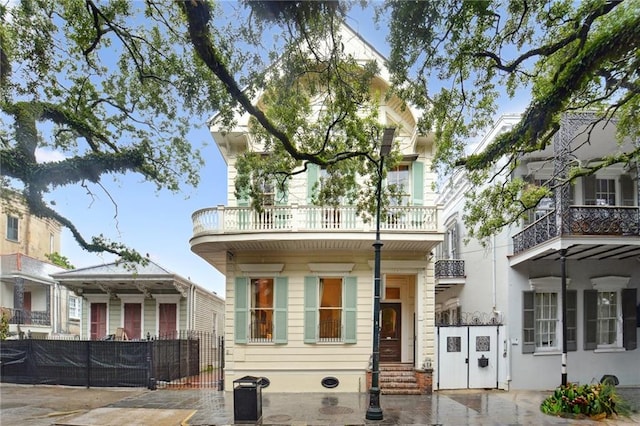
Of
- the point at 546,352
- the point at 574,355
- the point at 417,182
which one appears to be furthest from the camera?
the point at 417,182

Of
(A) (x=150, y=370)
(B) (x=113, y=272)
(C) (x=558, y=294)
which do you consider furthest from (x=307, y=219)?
(B) (x=113, y=272)

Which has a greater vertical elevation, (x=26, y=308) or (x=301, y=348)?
(x=26, y=308)

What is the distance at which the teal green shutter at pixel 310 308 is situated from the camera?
12.7m

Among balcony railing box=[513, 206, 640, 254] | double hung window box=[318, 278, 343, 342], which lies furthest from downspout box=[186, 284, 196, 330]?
balcony railing box=[513, 206, 640, 254]

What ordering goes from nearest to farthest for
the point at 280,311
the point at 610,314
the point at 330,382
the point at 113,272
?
1. the point at 330,382
2. the point at 280,311
3. the point at 610,314
4. the point at 113,272

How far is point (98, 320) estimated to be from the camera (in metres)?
17.1

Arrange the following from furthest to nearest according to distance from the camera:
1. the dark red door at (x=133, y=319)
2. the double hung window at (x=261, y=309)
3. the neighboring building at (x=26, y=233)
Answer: the dark red door at (x=133, y=319) → the double hung window at (x=261, y=309) → the neighboring building at (x=26, y=233)

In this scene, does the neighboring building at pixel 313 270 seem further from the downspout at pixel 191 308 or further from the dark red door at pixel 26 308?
the dark red door at pixel 26 308

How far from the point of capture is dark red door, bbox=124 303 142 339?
17.0 m

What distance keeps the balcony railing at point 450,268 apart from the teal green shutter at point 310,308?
19.9ft

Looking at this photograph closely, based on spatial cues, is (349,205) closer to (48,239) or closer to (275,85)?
(275,85)

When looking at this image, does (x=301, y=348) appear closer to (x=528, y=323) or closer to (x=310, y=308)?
(x=310, y=308)

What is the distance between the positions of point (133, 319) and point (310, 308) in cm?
827

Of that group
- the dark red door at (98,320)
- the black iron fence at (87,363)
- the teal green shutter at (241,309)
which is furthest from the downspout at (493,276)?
the dark red door at (98,320)
